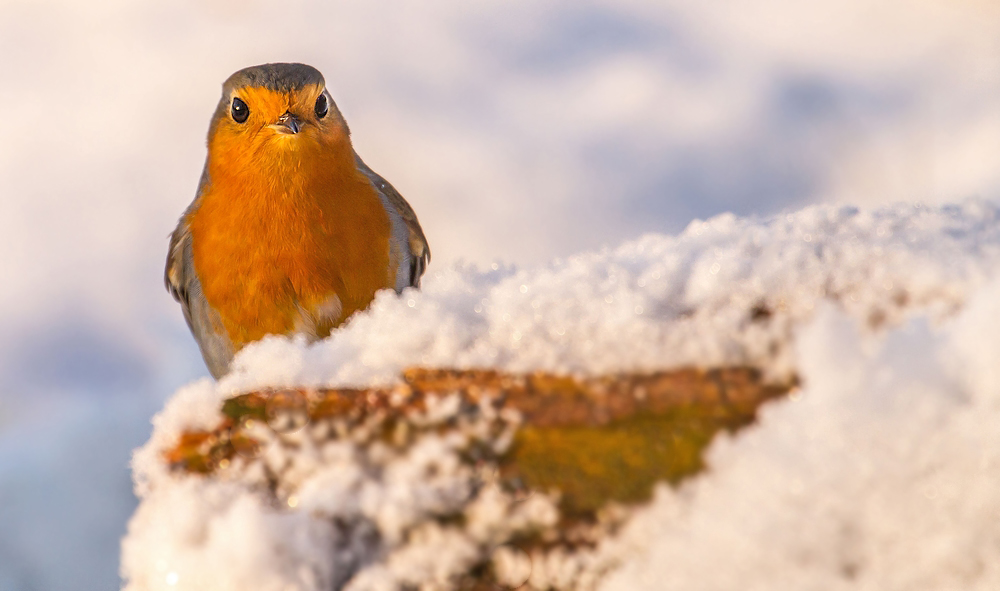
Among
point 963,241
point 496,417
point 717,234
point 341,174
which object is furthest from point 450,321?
point 341,174

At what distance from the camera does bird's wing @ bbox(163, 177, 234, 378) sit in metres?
1.85

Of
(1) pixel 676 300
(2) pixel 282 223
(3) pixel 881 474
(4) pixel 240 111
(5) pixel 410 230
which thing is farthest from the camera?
(5) pixel 410 230

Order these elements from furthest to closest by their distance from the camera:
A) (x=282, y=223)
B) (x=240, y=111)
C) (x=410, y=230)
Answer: (x=410, y=230), (x=240, y=111), (x=282, y=223)

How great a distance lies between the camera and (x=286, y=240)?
65.5 inches

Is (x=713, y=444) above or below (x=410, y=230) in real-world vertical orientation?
below

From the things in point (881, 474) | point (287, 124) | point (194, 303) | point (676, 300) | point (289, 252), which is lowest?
point (881, 474)

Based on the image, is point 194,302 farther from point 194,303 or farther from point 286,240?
point 286,240

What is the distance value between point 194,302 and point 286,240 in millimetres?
392

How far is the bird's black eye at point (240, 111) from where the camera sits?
1.82 meters

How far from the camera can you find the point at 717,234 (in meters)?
0.78

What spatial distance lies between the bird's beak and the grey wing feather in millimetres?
338

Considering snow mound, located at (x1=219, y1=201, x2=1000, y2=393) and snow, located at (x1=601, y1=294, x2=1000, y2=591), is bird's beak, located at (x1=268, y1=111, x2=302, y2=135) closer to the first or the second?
snow mound, located at (x1=219, y1=201, x2=1000, y2=393)

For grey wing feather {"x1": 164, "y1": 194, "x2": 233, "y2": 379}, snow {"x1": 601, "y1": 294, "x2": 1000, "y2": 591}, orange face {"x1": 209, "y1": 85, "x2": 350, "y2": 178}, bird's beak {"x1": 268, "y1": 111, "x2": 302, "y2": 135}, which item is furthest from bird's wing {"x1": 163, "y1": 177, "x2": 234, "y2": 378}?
snow {"x1": 601, "y1": 294, "x2": 1000, "y2": 591}

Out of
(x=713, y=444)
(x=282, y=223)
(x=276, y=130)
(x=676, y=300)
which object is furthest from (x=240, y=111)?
(x=713, y=444)
